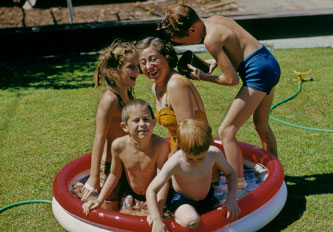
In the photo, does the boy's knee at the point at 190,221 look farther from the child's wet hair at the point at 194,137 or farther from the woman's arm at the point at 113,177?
the woman's arm at the point at 113,177

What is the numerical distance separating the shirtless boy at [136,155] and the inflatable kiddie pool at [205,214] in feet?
0.44

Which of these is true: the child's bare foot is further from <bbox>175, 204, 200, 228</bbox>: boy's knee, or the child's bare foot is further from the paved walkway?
the paved walkway

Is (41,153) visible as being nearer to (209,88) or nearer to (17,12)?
(209,88)

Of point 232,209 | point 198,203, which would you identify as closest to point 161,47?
point 198,203

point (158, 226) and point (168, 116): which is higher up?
point (168, 116)

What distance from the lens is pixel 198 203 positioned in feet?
10.5

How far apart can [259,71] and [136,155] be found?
129 cm

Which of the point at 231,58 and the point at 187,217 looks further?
the point at 231,58

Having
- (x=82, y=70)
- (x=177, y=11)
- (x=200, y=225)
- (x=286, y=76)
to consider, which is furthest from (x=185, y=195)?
(x=82, y=70)

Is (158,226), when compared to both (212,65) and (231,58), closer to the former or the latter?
(231,58)

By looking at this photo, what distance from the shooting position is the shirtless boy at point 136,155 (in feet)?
10.2

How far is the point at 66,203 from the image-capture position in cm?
322

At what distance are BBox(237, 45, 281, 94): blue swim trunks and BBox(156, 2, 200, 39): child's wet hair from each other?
595 millimetres

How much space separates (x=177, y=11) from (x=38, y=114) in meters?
4.04
